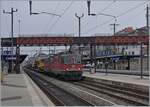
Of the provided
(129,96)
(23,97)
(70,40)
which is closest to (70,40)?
(70,40)

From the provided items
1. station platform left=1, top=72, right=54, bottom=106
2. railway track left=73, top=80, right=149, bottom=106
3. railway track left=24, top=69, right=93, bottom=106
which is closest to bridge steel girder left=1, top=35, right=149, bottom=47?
railway track left=24, top=69, right=93, bottom=106

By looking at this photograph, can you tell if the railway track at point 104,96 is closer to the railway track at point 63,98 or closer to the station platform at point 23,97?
the railway track at point 63,98

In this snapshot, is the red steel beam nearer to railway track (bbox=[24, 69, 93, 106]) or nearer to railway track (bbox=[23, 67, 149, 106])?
railway track (bbox=[24, 69, 93, 106])

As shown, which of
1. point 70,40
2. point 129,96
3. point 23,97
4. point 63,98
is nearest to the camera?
point 23,97

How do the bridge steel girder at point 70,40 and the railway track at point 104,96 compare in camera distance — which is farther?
the bridge steel girder at point 70,40

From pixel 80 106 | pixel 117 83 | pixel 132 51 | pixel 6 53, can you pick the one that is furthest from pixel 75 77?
pixel 132 51

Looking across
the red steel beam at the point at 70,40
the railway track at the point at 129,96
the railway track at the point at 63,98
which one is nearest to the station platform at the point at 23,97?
the railway track at the point at 63,98

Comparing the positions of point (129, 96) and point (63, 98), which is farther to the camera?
point (63, 98)

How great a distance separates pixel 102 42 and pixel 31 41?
1255cm

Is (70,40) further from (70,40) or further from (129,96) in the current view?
(129,96)

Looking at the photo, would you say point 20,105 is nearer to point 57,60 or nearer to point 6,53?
point 57,60

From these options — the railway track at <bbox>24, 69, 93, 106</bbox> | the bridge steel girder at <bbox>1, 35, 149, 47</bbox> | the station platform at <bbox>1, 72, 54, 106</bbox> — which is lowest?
the railway track at <bbox>24, 69, 93, 106</bbox>

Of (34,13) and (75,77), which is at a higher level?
(34,13)

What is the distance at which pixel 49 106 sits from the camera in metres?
19.8
